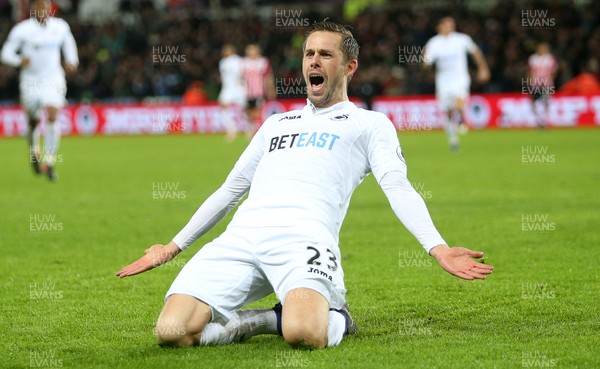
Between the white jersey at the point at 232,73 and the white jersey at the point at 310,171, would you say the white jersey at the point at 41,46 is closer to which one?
the white jersey at the point at 310,171

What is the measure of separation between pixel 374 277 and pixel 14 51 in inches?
427

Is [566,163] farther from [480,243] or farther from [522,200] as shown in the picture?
[480,243]

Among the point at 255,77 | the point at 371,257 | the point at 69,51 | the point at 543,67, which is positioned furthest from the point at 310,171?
the point at 543,67

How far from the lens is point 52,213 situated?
40.1ft

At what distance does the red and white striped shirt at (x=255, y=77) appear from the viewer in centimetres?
2975

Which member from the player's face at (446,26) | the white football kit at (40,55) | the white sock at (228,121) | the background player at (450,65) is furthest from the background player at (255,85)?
the white football kit at (40,55)

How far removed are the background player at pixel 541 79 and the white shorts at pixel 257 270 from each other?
75.4 feet

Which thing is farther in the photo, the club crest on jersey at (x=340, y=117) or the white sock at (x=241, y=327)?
the club crest on jersey at (x=340, y=117)

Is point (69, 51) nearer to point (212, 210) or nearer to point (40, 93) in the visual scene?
point (40, 93)

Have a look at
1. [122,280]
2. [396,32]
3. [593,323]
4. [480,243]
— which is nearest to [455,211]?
[480,243]

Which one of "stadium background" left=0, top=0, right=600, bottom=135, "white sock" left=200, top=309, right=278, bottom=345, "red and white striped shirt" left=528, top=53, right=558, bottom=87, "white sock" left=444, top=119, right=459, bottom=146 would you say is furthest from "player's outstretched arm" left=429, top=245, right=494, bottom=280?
"stadium background" left=0, top=0, right=600, bottom=135

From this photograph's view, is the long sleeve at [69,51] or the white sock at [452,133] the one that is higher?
the long sleeve at [69,51]

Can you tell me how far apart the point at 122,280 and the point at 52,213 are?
15.3 ft

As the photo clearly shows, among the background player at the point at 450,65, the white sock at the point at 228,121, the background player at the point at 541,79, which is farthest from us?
the white sock at the point at 228,121
